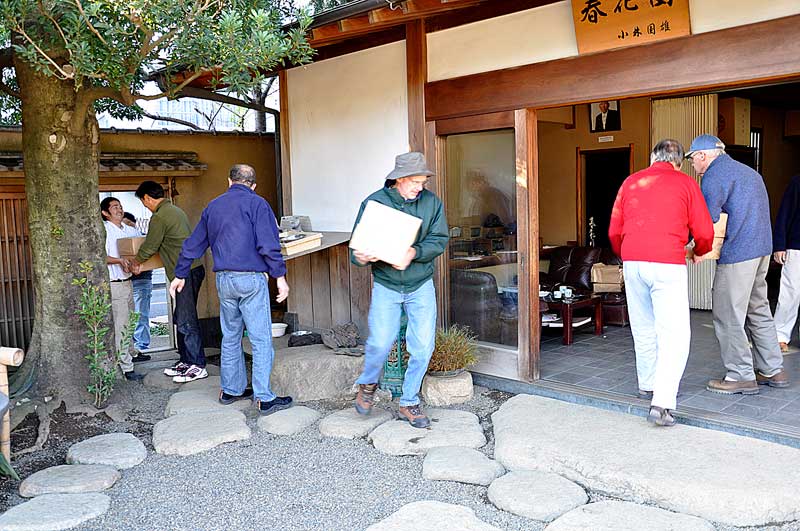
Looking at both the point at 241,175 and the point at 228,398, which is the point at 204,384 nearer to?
the point at 228,398

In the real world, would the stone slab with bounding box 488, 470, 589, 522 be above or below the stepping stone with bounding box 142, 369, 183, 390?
below

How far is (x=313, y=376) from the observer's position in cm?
597

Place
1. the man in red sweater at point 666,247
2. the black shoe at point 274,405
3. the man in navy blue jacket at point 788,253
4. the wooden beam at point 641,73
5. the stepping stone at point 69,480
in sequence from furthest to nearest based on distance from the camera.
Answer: the man in navy blue jacket at point 788,253 < the black shoe at point 274,405 < the man in red sweater at point 666,247 < the wooden beam at point 641,73 < the stepping stone at point 69,480

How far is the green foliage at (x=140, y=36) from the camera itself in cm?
438

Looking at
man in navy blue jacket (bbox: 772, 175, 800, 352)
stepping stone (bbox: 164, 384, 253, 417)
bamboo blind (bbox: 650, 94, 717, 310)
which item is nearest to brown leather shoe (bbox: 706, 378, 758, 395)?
man in navy blue jacket (bbox: 772, 175, 800, 352)

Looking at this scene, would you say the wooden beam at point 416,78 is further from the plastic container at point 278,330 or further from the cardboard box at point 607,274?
the cardboard box at point 607,274

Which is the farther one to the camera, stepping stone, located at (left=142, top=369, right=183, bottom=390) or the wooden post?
stepping stone, located at (left=142, top=369, right=183, bottom=390)

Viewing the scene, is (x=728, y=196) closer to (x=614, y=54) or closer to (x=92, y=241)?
(x=614, y=54)

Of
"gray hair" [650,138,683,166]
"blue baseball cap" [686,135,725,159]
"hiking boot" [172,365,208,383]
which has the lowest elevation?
"hiking boot" [172,365,208,383]

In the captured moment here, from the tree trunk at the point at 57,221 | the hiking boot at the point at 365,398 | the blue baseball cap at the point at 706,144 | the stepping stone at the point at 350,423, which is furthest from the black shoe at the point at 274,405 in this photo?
the blue baseball cap at the point at 706,144

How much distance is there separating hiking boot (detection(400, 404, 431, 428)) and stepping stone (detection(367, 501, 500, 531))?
45.9 inches

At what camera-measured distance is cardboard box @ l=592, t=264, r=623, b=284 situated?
27.2ft

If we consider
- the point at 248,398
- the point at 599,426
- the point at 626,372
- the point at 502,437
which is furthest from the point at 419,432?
the point at 626,372

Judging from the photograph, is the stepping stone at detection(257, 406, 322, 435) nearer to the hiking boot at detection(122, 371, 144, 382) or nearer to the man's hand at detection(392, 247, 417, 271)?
the man's hand at detection(392, 247, 417, 271)
